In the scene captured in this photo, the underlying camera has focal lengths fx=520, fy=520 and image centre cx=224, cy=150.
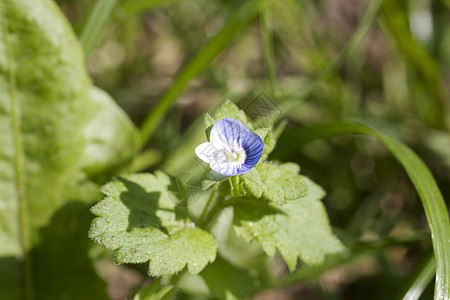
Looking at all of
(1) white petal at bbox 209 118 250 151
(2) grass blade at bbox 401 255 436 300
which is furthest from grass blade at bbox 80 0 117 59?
(2) grass blade at bbox 401 255 436 300

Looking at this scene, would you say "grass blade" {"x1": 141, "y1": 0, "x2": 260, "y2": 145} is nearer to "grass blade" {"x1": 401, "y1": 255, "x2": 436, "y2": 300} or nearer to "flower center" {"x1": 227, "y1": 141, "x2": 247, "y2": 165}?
"flower center" {"x1": 227, "y1": 141, "x2": 247, "y2": 165}

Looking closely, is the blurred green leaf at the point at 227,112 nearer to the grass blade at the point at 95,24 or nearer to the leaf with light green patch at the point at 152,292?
the leaf with light green patch at the point at 152,292

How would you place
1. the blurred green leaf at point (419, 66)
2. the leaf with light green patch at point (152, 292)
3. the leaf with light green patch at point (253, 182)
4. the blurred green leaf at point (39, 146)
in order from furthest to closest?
the blurred green leaf at point (419, 66) < the blurred green leaf at point (39, 146) < the leaf with light green patch at point (152, 292) < the leaf with light green patch at point (253, 182)

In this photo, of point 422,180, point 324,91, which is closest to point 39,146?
point 422,180

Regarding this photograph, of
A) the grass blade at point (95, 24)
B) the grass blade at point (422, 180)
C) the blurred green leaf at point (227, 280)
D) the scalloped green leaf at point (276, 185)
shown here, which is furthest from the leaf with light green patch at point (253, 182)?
the grass blade at point (95, 24)

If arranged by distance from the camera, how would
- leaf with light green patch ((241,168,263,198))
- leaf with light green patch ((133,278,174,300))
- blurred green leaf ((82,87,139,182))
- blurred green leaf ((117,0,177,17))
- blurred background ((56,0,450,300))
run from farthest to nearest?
blurred background ((56,0,450,300))
blurred green leaf ((117,0,177,17))
blurred green leaf ((82,87,139,182))
leaf with light green patch ((133,278,174,300))
leaf with light green patch ((241,168,263,198))

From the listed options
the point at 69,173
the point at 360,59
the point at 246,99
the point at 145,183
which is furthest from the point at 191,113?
the point at 145,183
